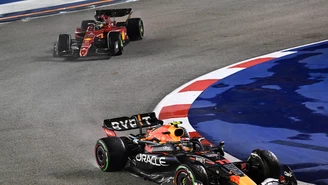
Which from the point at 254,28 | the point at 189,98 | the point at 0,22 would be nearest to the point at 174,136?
the point at 189,98

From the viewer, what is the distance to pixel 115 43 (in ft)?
47.3

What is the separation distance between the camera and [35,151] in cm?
933

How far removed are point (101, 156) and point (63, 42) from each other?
6.34 metres

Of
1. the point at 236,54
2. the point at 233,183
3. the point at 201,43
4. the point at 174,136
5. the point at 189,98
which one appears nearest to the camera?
the point at 233,183

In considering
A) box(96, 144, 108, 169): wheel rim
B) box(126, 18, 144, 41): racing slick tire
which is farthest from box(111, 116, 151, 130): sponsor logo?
box(126, 18, 144, 41): racing slick tire

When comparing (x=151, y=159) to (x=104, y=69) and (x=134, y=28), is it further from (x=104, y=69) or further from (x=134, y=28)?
(x=134, y=28)

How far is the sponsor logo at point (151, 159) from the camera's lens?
7.98 m

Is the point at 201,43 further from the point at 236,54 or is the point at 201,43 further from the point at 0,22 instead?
the point at 0,22

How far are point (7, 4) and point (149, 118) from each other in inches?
504

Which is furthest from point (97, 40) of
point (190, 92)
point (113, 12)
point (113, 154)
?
point (113, 154)

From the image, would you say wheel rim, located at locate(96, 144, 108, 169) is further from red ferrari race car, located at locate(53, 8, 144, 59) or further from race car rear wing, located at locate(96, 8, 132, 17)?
race car rear wing, located at locate(96, 8, 132, 17)

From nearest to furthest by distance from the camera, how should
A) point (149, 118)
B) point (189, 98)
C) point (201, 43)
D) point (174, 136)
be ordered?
point (174, 136)
point (149, 118)
point (189, 98)
point (201, 43)

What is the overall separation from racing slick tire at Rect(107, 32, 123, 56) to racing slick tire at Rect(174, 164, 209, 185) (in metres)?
7.13

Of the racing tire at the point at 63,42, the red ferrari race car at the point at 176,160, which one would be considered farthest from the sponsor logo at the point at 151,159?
the racing tire at the point at 63,42
